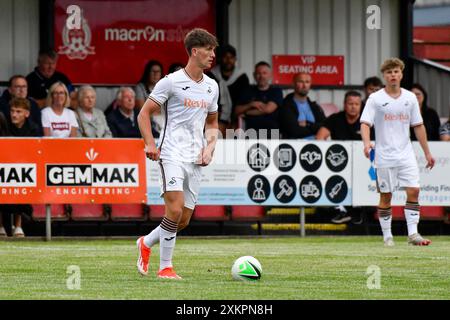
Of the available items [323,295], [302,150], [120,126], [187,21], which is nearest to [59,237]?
[120,126]

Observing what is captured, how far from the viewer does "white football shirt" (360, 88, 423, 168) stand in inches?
686

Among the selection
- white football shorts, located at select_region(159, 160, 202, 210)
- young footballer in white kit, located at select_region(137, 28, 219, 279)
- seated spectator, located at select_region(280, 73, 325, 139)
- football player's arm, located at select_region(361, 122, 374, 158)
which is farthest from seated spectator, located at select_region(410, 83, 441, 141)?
white football shorts, located at select_region(159, 160, 202, 210)

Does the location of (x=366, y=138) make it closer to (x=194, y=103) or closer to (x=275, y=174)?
(x=275, y=174)

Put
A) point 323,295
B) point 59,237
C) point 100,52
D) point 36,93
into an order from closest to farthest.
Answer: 1. point 323,295
2. point 59,237
3. point 36,93
4. point 100,52

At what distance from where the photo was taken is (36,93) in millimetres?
21078

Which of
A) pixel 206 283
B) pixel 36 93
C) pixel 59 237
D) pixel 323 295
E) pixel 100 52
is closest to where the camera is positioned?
pixel 323 295

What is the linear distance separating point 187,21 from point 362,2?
3.53m

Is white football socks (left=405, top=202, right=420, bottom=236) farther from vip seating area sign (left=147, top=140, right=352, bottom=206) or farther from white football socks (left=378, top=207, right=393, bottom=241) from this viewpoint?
vip seating area sign (left=147, top=140, right=352, bottom=206)

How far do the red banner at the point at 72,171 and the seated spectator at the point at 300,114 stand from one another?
3.22 m

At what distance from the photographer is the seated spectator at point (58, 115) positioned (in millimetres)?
19750

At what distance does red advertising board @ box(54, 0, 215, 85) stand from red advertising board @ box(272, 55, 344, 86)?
185 centimetres

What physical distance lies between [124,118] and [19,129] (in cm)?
190

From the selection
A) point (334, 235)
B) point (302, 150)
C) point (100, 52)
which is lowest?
point (334, 235)

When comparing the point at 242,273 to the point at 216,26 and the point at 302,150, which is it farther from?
the point at 216,26
